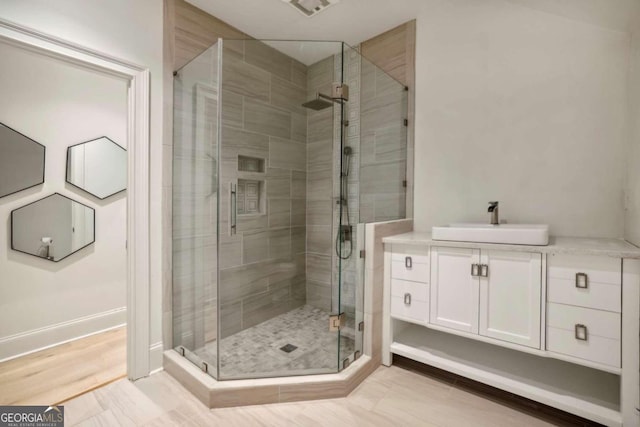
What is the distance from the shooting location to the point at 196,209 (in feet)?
6.59

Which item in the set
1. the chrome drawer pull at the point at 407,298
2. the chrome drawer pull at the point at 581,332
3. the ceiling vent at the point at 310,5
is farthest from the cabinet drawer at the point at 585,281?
the ceiling vent at the point at 310,5

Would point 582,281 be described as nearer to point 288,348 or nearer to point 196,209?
point 288,348

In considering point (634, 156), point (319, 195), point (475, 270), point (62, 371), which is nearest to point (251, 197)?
point (319, 195)

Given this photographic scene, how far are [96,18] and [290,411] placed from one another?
2490 mm

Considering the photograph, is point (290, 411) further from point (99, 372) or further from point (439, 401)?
point (99, 372)

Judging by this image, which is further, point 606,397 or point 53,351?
point 53,351

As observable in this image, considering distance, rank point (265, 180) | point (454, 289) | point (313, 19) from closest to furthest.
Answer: point (454, 289) < point (265, 180) < point (313, 19)

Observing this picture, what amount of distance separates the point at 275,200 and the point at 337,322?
959mm

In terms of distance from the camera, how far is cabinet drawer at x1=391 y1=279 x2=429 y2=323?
184cm

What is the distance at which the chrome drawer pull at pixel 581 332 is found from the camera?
4.49ft

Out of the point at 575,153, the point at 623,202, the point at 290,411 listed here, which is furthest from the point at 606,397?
the point at 290,411

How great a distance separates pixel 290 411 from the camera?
1.60 m

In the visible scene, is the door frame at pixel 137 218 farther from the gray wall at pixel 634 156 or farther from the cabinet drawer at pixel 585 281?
the gray wall at pixel 634 156

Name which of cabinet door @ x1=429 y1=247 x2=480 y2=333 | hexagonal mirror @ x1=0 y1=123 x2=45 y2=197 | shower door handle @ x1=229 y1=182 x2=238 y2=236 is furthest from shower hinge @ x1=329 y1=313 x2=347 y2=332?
hexagonal mirror @ x1=0 y1=123 x2=45 y2=197
